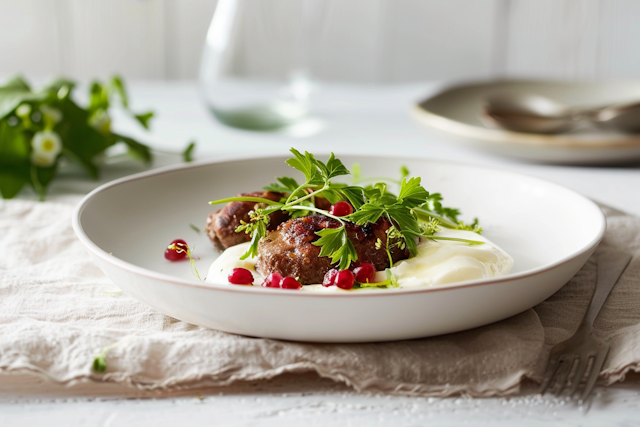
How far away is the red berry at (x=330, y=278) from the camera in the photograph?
1.52 meters

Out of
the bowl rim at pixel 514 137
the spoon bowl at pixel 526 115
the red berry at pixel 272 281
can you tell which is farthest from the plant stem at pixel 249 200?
the spoon bowl at pixel 526 115

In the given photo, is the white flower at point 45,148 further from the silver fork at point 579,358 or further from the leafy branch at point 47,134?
the silver fork at point 579,358

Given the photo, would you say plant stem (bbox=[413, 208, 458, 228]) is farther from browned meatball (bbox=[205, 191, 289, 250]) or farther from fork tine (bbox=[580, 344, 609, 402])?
fork tine (bbox=[580, 344, 609, 402])

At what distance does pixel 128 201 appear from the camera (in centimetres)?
204

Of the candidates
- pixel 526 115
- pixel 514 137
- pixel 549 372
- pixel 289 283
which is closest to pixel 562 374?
pixel 549 372

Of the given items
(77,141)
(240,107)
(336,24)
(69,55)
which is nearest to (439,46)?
(336,24)

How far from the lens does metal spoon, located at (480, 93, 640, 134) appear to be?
318cm

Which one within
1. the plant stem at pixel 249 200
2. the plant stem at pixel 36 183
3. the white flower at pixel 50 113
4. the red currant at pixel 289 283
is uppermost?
the plant stem at pixel 249 200

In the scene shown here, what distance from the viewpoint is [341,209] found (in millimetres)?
1680

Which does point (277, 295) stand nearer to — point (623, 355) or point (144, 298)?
point (144, 298)

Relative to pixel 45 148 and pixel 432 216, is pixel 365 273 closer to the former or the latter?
pixel 432 216

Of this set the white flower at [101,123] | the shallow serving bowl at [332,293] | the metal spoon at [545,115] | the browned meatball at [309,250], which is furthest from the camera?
the metal spoon at [545,115]

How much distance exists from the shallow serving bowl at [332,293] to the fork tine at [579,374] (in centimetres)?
15

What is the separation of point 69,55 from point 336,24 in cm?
203
